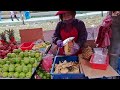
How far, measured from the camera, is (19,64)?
2350 mm

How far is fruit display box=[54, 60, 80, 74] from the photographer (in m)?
2.14

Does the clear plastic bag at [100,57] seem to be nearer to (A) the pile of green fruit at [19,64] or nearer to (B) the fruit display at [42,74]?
(B) the fruit display at [42,74]

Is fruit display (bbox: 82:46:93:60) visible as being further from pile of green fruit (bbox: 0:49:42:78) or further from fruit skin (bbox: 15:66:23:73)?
fruit skin (bbox: 15:66:23:73)

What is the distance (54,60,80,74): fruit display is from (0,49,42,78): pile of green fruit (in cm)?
26

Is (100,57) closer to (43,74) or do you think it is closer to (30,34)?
(43,74)

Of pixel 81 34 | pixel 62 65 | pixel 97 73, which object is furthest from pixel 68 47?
pixel 81 34

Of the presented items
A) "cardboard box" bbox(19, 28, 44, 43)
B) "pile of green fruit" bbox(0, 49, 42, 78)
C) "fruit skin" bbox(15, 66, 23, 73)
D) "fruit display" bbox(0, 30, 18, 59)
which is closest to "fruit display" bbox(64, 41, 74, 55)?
"pile of green fruit" bbox(0, 49, 42, 78)

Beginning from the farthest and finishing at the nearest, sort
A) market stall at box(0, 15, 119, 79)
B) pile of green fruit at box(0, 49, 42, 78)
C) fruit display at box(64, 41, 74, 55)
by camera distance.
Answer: fruit display at box(64, 41, 74, 55) < pile of green fruit at box(0, 49, 42, 78) < market stall at box(0, 15, 119, 79)

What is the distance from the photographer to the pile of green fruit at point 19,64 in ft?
7.14

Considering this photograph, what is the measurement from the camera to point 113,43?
2.78m
